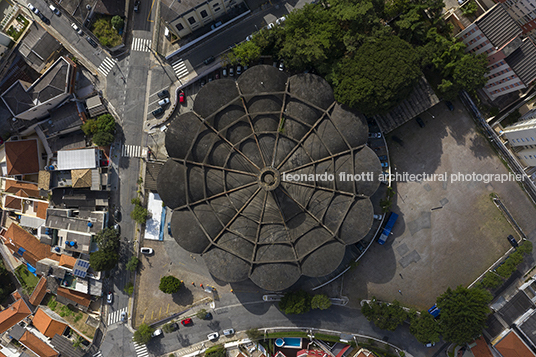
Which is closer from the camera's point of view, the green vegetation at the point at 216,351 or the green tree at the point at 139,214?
the green vegetation at the point at 216,351

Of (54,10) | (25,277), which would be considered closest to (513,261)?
(25,277)

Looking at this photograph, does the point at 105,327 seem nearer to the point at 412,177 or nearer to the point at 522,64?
the point at 412,177

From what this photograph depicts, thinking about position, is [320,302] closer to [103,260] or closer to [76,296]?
[103,260]

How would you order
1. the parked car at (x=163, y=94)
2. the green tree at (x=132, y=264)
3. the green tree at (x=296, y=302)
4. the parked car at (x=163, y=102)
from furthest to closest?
the parked car at (x=163, y=94)
the parked car at (x=163, y=102)
the green tree at (x=132, y=264)
the green tree at (x=296, y=302)

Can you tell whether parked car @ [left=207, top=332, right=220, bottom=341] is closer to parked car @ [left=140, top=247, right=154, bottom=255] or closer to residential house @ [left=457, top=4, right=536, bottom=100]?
parked car @ [left=140, top=247, right=154, bottom=255]

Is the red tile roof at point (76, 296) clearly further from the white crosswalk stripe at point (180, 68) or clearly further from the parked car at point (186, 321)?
the white crosswalk stripe at point (180, 68)

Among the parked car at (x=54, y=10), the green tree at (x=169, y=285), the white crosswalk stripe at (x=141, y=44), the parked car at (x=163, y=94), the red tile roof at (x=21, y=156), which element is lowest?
the green tree at (x=169, y=285)

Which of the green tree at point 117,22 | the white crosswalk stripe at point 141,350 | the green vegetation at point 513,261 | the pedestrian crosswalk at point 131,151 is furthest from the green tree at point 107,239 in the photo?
the green vegetation at point 513,261

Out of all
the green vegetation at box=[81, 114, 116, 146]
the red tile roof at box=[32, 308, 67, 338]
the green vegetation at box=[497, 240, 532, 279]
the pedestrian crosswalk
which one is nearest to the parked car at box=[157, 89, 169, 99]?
the green vegetation at box=[81, 114, 116, 146]

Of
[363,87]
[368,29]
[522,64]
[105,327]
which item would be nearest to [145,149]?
[105,327]
